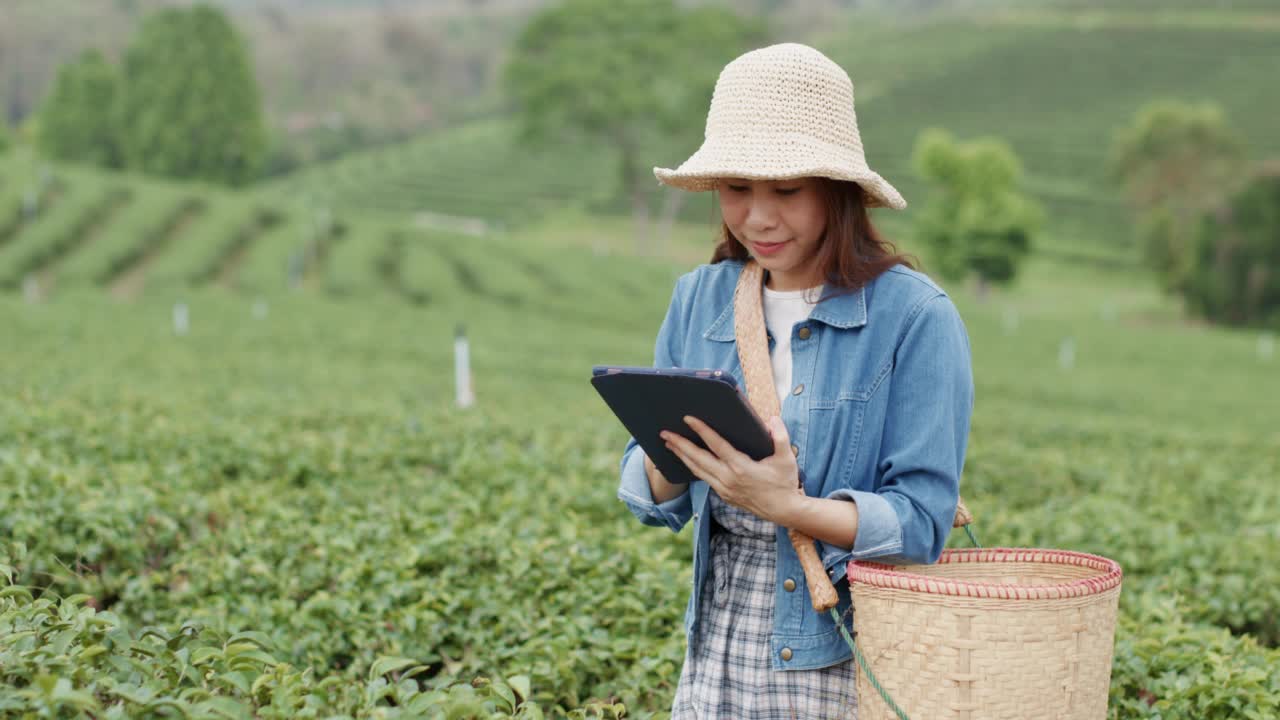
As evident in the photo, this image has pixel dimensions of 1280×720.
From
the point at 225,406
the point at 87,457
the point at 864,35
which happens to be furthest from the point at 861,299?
the point at 864,35

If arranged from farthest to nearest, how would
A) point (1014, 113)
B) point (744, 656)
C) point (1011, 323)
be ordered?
point (1014, 113) → point (1011, 323) → point (744, 656)

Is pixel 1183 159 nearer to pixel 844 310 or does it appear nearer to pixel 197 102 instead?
pixel 197 102

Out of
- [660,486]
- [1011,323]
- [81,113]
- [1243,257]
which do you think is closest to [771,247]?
[660,486]

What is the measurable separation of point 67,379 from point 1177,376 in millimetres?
23337

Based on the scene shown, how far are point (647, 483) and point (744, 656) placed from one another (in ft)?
Result: 1.32

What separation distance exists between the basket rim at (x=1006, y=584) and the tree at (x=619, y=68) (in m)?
47.9

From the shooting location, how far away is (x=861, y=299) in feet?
7.57

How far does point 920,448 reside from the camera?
217 centimetres

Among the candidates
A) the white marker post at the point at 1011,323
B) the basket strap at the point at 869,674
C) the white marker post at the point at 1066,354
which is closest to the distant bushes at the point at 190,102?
the white marker post at the point at 1011,323

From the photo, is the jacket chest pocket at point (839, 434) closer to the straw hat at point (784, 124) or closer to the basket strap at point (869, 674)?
the basket strap at point (869, 674)

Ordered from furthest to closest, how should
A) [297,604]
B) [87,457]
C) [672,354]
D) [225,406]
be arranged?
[225,406], [87,457], [297,604], [672,354]

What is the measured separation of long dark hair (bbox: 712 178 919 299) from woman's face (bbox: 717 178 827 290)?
25 millimetres

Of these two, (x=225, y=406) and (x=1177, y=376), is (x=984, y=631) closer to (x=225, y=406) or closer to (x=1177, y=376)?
(x=225, y=406)

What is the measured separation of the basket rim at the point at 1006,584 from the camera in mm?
1981
